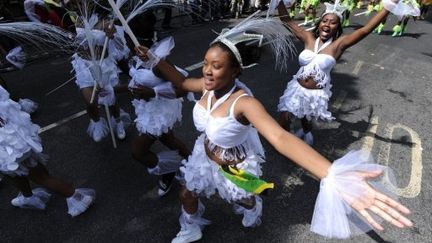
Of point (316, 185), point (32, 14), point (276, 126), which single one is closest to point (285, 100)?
point (316, 185)

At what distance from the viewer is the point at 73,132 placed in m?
4.93

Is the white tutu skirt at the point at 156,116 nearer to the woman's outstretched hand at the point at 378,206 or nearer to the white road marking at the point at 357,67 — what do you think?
the woman's outstretched hand at the point at 378,206

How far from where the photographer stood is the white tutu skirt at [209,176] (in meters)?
2.75

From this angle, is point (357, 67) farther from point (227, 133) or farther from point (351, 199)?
point (351, 199)

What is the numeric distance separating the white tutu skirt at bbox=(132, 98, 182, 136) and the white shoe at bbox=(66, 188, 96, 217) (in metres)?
0.85

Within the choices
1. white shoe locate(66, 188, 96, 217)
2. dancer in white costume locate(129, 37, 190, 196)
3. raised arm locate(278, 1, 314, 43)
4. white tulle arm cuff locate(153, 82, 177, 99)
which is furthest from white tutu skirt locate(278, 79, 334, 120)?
white shoe locate(66, 188, 96, 217)

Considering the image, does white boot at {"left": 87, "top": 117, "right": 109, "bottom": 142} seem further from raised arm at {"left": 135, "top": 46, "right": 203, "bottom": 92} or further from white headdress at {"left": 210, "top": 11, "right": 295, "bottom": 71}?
white headdress at {"left": 210, "top": 11, "right": 295, "bottom": 71}

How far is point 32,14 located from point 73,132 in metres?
1.76

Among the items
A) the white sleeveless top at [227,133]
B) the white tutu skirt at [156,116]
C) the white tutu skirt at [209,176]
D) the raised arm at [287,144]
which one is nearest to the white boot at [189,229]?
the white tutu skirt at [209,176]

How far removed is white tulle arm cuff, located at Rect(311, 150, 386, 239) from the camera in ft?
5.74

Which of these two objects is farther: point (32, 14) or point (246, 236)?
point (32, 14)

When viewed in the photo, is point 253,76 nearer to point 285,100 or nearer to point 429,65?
point 285,100

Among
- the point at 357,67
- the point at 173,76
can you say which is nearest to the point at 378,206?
the point at 173,76

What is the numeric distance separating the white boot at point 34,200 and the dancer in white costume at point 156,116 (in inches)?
40.8
